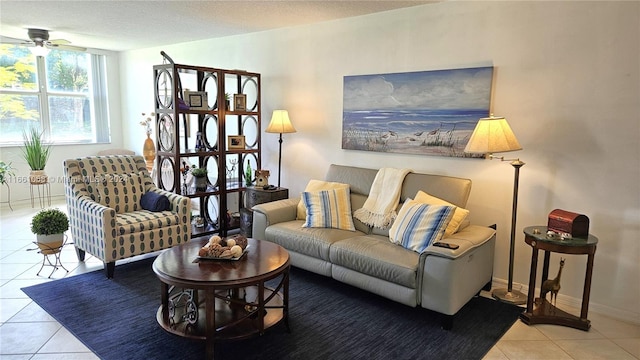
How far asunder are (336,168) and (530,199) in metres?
1.81

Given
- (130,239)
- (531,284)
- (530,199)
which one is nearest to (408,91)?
(530,199)

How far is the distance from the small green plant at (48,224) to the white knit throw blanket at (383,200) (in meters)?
2.63

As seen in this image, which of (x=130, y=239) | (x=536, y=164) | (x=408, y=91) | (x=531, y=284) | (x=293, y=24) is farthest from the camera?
(x=293, y=24)

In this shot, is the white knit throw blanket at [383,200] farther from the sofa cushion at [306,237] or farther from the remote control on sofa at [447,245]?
the remote control on sofa at [447,245]

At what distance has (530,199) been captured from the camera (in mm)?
3266

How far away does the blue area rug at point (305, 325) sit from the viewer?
8.11 ft

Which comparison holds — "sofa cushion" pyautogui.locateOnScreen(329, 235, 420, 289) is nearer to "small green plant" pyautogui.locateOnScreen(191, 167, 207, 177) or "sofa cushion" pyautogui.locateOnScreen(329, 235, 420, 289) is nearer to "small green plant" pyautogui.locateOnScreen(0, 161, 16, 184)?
"small green plant" pyautogui.locateOnScreen(191, 167, 207, 177)

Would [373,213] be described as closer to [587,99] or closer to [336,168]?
[336,168]

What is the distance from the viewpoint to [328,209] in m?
3.71

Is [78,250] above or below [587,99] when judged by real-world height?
below

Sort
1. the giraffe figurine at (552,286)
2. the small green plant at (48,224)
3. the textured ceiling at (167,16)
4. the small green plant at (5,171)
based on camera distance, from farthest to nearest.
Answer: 1. the small green plant at (5,171)
2. the textured ceiling at (167,16)
3. the small green plant at (48,224)
4. the giraffe figurine at (552,286)

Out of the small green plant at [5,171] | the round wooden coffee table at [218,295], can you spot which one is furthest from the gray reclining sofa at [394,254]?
the small green plant at [5,171]

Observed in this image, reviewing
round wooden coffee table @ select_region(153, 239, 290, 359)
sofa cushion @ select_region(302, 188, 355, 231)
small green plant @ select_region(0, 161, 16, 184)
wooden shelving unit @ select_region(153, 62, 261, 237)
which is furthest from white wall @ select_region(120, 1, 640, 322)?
small green plant @ select_region(0, 161, 16, 184)

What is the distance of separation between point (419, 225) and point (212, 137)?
349 cm
